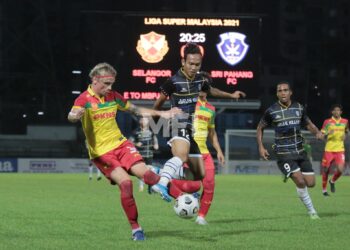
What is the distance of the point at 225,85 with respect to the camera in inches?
1480

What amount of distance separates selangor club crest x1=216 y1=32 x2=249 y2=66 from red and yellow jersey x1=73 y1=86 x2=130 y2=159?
28352 millimetres

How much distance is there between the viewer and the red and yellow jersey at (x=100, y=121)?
9.46m

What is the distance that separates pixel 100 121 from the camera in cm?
952

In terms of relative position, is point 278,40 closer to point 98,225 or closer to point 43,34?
point 43,34

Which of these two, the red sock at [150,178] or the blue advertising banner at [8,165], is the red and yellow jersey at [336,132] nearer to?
the red sock at [150,178]

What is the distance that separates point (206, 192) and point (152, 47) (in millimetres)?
25945

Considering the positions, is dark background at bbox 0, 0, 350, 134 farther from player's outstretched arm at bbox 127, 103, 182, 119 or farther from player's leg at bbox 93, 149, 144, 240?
player's leg at bbox 93, 149, 144, 240

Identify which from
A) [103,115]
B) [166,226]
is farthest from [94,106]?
[166,226]

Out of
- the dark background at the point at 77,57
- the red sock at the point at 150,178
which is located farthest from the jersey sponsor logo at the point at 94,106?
the dark background at the point at 77,57

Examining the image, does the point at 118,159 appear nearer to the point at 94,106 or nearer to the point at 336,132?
the point at 94,106

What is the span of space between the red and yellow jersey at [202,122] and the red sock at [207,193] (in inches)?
23.8

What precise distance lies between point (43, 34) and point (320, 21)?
28377mm

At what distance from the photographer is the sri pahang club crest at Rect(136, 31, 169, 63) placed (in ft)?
122

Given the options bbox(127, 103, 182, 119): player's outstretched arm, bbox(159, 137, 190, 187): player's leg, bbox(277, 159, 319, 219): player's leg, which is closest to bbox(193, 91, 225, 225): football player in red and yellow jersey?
bbox(277, 159, 319, 219): player's leg
